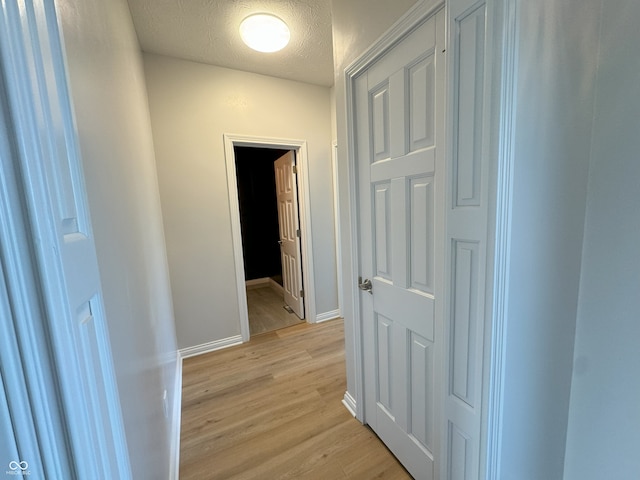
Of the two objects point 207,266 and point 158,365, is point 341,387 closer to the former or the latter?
point 158,365

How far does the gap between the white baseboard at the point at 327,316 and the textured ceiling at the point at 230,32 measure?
8.54ft

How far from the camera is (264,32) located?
73.9 inches

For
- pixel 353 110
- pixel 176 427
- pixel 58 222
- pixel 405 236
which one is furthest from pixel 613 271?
pixel 176 427

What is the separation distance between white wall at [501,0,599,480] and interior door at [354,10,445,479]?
263mm

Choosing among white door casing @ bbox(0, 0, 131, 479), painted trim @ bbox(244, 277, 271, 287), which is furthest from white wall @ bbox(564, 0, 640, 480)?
painted trim @ bbox(244, 277, 271, 287)

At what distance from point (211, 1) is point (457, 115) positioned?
5.77ft

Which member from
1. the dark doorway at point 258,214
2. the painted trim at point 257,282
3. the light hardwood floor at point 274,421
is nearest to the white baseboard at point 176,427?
the light hardwood floor at point 274,421

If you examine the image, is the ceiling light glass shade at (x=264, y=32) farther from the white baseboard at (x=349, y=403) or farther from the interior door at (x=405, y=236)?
the white baseboard at (x=349, y=403)

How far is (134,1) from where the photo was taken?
1646 millimetres

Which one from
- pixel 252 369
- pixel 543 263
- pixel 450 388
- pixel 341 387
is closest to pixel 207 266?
pixel 252 369

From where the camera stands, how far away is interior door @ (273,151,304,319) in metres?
3.07

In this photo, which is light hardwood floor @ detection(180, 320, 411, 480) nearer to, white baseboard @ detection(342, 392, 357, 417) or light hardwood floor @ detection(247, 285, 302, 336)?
white baseboard @ detection(342, 392, 357, 417)

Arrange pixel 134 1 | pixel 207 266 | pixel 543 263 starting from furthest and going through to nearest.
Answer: pixel 207 266 < pixel 134 1 < pixel 543 263

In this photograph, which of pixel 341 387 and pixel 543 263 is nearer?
pixel 543 263
